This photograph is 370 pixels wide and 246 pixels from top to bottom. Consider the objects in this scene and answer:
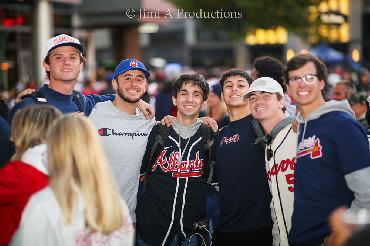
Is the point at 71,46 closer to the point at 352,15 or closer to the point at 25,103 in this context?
the point at 25,103

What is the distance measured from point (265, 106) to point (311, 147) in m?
0.86

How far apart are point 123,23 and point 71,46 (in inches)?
836

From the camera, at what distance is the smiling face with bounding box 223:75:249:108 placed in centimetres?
527

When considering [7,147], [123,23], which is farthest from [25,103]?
[123,23]

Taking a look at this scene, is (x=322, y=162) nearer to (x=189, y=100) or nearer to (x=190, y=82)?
(x=189, y=100)

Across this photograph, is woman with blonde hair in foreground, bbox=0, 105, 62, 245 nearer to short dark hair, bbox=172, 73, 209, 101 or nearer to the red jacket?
the red jacket

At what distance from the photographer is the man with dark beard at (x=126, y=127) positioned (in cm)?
514

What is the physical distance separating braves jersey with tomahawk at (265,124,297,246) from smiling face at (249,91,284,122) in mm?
203

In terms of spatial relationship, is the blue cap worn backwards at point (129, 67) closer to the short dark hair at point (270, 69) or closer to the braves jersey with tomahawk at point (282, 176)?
the braves jersey with tomahawk at point (282, 176)

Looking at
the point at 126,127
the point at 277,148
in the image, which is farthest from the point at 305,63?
the point at 126,127

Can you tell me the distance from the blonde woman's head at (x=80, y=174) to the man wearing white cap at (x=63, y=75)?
2.13 m

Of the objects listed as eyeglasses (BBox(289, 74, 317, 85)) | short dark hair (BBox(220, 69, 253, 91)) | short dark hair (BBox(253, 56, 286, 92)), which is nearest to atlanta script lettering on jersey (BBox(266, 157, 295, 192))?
eyeglasses (BBox(289, 74, 317, 85))

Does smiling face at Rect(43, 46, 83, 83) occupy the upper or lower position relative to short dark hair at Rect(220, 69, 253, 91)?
upper

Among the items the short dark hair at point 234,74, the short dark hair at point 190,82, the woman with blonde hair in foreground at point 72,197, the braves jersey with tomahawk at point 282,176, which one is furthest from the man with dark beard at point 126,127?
the woman with blonde hair in foreground at point 72,197
